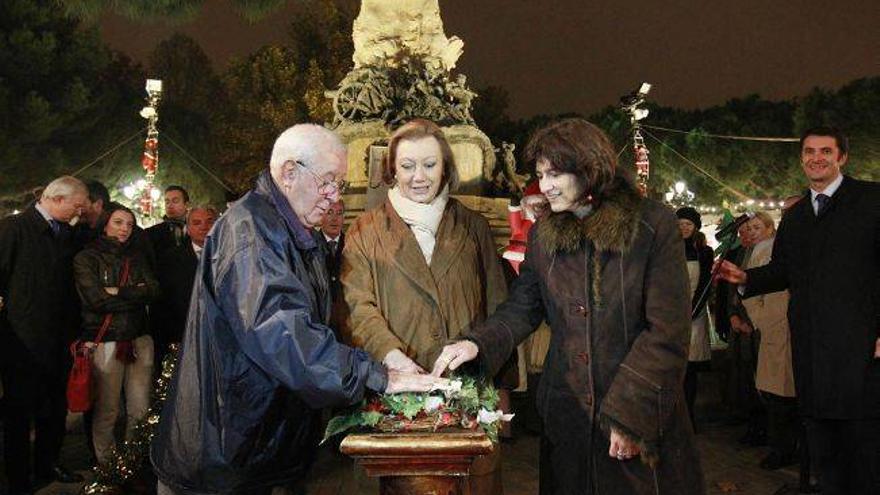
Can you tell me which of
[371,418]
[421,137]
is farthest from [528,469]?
[371,418]

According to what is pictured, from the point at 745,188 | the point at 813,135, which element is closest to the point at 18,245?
the point at 813,135

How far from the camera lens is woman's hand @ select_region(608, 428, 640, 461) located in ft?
9.21

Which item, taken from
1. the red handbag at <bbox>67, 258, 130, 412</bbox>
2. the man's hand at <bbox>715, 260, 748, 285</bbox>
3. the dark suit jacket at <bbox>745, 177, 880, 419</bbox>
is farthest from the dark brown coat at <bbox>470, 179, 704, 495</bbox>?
the red handbag at <bbox>67, 258, 130, 412</bbox>

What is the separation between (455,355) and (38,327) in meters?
4.06

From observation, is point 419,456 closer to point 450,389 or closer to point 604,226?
point 450,389

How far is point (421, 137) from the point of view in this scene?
345cm

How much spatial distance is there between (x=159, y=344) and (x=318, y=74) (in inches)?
1056

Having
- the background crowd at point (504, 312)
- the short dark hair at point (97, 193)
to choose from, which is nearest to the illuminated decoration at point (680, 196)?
the short dark hair at point (97, 193)

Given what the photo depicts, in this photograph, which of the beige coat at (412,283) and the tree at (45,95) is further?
the tree at (45,95)

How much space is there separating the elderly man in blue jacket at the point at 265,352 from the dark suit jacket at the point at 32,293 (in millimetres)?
3370

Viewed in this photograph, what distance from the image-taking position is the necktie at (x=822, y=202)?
13.8 ft

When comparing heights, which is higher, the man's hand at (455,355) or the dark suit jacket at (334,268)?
the dark suit jacket at (334,268)

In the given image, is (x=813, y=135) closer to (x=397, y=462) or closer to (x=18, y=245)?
(x=397, y=462)

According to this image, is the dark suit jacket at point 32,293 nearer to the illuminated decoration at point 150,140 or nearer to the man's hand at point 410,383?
the man's hand at point 410,383
